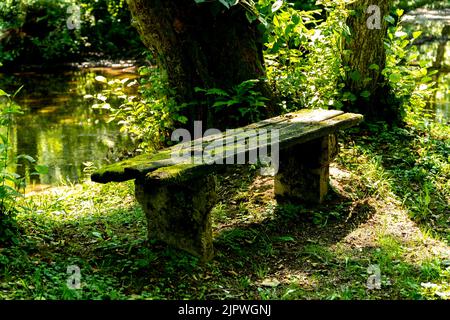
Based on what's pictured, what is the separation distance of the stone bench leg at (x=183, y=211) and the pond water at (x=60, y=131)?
206 cm

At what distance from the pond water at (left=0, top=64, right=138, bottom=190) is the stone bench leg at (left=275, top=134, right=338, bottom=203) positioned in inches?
93.4

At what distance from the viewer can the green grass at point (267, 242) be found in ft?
12.4

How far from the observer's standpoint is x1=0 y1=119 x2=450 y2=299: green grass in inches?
149

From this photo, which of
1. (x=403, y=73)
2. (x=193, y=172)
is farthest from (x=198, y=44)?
(x=403, y=73)

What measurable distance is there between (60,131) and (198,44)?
4.53 m

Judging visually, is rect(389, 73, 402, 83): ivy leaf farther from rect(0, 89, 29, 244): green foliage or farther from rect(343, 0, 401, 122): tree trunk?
rect(0, 89, 29, 244): green foliage

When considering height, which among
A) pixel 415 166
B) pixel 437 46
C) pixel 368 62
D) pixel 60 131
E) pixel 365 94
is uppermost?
pixel 437 46

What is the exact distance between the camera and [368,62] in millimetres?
6688

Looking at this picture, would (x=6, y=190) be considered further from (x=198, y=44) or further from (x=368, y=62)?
(x=368, y=62)

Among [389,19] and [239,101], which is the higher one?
[389,19]

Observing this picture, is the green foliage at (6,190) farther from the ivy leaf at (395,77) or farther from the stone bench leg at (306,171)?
the ivy leaf at (395,77)

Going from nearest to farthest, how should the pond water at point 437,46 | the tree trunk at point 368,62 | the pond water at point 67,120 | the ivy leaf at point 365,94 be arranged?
the tree trunk at point 368,62 < the ivy leaf at point 365,94 < the pond water at point 67,120 < the pond water at point 437,46

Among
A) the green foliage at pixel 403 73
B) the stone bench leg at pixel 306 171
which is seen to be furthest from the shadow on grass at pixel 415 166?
the stone bench leg at pixel 306 171
